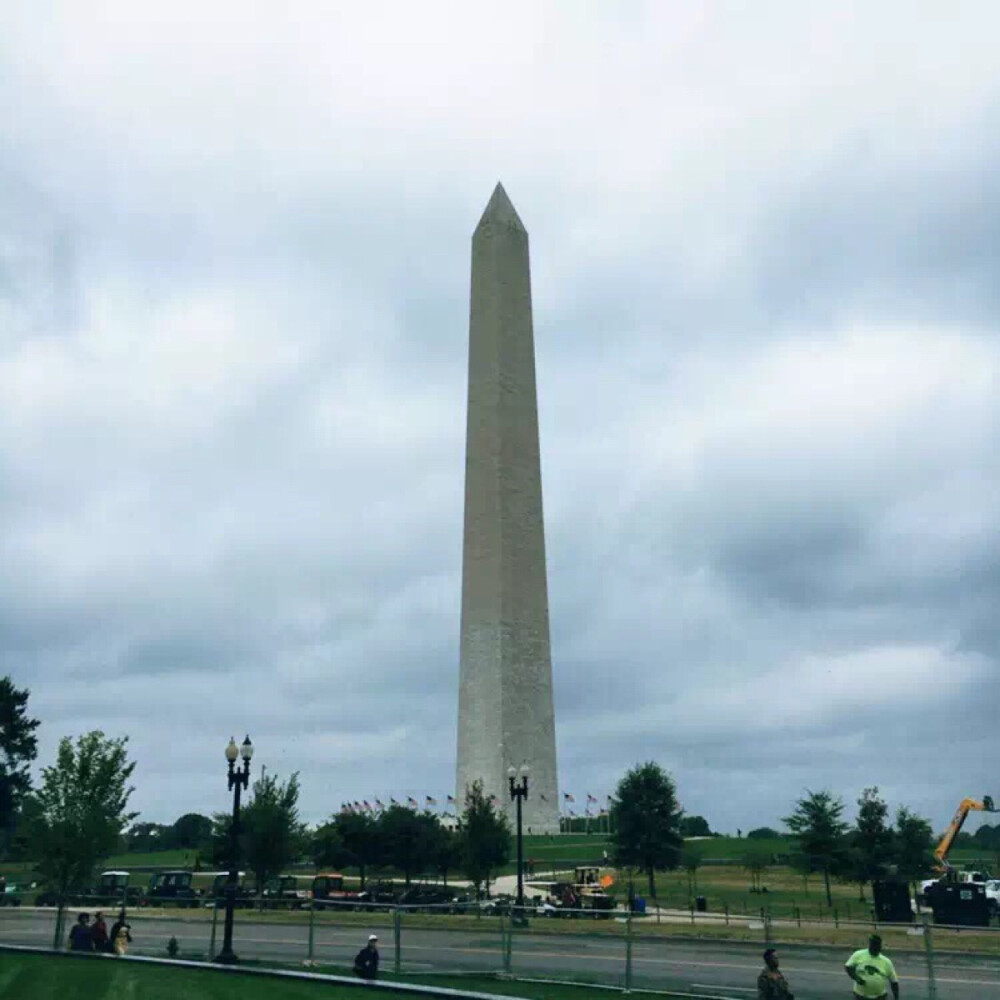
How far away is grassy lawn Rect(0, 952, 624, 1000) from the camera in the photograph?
17500mm

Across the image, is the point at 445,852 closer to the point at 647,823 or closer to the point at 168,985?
the point at 647,823

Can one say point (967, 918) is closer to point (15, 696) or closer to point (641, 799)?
point (641, 799)

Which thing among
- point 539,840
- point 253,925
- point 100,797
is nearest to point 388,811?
point 539,840

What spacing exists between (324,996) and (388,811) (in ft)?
140

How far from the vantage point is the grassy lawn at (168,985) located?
1750cm

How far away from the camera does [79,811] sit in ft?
107

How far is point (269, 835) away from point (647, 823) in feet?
53.6

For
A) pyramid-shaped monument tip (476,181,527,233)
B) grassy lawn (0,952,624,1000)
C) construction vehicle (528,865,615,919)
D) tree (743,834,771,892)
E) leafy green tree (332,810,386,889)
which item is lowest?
grassy lawn (0,952,624,1000)

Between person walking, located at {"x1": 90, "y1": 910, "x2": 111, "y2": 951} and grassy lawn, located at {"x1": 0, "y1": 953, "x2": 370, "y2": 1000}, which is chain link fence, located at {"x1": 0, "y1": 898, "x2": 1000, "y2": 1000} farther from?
grassy lawn, located at {"x1": 0, "y1": 953, "x2": 370, "y2": 1000}

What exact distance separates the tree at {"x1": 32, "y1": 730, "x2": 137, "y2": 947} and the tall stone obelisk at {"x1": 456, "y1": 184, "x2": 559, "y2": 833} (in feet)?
100

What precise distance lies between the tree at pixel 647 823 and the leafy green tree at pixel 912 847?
9.57m

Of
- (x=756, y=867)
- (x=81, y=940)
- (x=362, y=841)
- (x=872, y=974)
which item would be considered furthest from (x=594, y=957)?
(x=362, y=841)

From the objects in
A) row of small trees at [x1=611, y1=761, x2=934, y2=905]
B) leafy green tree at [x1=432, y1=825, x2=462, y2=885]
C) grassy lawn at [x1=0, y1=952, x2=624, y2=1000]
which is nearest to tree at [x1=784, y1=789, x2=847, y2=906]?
row of small trees at [x1=611, y1=761, x2=934, y2=905]

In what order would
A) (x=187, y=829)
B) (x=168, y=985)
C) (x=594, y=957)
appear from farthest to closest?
1. (x=187, y=829)
2. (x=594, y=957)
3. (x=168, y=985)
